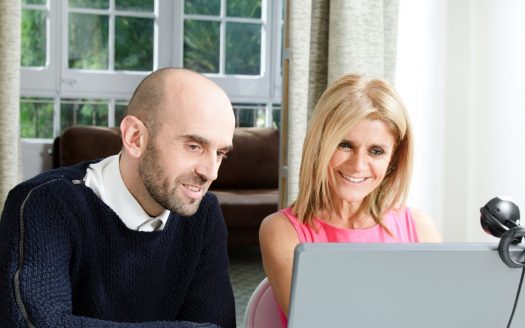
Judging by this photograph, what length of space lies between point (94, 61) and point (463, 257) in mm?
5076

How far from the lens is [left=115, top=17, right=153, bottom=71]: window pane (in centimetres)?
568

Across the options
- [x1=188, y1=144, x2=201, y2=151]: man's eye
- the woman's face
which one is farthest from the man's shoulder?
the woman's face

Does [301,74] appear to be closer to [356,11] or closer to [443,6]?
[356,11]

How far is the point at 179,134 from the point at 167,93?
0.25ft

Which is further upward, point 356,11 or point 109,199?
point 356,11

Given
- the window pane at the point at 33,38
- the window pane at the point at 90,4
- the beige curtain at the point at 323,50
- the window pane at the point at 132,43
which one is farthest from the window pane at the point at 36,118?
the beige curtain at the point at 323,50

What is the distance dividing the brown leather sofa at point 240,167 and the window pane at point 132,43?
1.91 ft

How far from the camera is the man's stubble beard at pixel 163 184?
1.24m

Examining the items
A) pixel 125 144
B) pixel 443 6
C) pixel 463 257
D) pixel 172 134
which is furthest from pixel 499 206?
pixel 443 6

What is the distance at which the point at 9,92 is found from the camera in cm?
291

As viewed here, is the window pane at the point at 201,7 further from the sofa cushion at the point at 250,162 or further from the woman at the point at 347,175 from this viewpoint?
the woman at the point at 347,175

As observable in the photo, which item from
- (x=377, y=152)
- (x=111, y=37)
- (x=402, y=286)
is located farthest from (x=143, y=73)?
(x=402, y=286)

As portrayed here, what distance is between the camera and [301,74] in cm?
286

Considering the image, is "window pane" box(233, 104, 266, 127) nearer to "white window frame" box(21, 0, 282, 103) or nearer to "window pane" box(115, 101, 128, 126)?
"white window frame" box(21, 0, 282, 103)
